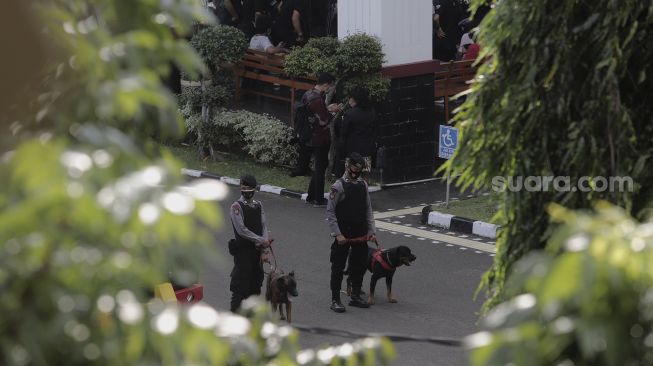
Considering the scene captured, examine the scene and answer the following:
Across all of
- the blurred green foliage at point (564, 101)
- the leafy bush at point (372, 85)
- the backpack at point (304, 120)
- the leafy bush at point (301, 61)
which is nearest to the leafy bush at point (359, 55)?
the leafy bush at point (372, 85)

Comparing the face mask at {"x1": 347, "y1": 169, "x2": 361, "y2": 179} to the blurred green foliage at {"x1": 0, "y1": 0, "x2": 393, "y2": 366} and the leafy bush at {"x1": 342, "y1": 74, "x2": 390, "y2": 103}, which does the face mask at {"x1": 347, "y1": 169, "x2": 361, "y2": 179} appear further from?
the blurred green foliage at {"x1": 0, "y1": 0, "x2": 393, "y2": 366}

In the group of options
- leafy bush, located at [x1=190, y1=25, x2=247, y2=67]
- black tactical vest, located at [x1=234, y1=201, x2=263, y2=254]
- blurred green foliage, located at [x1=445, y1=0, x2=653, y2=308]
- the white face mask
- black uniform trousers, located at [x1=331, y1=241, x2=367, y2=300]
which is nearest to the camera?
blurred green foliage, located at [x1=445, y1=0, x2=653, y2=308]

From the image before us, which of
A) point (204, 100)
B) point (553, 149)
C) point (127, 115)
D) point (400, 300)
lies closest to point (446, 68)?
point (204, 100)

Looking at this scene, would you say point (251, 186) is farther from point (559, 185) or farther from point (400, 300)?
point (559, 185)

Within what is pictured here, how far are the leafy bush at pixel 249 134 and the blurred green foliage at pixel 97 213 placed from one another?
1618 centimetres

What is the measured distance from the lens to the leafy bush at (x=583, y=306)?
270 cm

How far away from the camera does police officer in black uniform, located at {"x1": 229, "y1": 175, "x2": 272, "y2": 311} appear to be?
37.7 ft

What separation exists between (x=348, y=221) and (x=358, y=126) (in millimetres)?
4737

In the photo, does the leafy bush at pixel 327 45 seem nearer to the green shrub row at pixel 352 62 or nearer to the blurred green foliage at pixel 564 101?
the green shrub row at pixel 352 62

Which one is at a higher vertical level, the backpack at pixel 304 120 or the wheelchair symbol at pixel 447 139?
the backpack at pixel 304 120

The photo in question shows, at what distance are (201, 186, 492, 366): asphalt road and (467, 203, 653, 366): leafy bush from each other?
23.9ft

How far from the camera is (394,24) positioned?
59.3 feet

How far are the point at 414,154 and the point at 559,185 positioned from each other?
12.6 metres

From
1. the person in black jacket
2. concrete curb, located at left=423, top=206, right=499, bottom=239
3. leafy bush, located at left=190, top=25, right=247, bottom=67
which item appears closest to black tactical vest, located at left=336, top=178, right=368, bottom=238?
concrete curb, located at left=423, top=206, right=499, bottom=239
